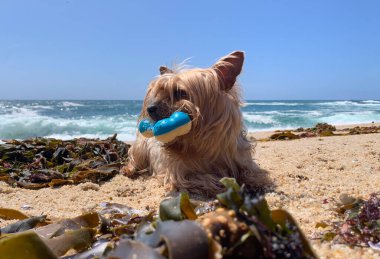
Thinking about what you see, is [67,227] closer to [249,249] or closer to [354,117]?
[249,249]

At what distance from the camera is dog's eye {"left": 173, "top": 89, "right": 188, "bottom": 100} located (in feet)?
11.8

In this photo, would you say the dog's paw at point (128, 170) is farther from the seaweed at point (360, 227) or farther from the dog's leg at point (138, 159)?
the seaweed at point (360, 227)

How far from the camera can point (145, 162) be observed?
504cm

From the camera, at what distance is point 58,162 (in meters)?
5.70

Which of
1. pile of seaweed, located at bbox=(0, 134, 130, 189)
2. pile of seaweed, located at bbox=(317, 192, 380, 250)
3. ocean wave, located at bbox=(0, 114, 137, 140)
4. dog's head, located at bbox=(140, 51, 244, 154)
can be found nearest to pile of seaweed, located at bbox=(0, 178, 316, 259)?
pile of seaweed, located at bbox=(317, 192, 380, 250)

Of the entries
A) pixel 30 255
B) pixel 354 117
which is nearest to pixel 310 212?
pixel 30 255

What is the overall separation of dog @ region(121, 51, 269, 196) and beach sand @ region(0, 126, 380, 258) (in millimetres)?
304

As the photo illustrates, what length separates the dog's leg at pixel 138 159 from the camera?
491 cm

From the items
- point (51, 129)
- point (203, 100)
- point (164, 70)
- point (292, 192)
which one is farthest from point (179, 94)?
point (51, 129)

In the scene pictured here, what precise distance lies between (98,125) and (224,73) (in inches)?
759

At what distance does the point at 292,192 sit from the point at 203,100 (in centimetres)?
114

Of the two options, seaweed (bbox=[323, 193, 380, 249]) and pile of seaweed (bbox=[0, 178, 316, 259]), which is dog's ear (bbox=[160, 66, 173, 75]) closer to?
seaweed (bbox=[323, 193, 380, 249])

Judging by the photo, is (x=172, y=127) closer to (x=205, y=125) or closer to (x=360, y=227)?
(x=205, y=125)

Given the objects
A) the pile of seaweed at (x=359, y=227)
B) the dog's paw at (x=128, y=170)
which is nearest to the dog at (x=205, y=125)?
the dog's paw at (x=128, y=170)
